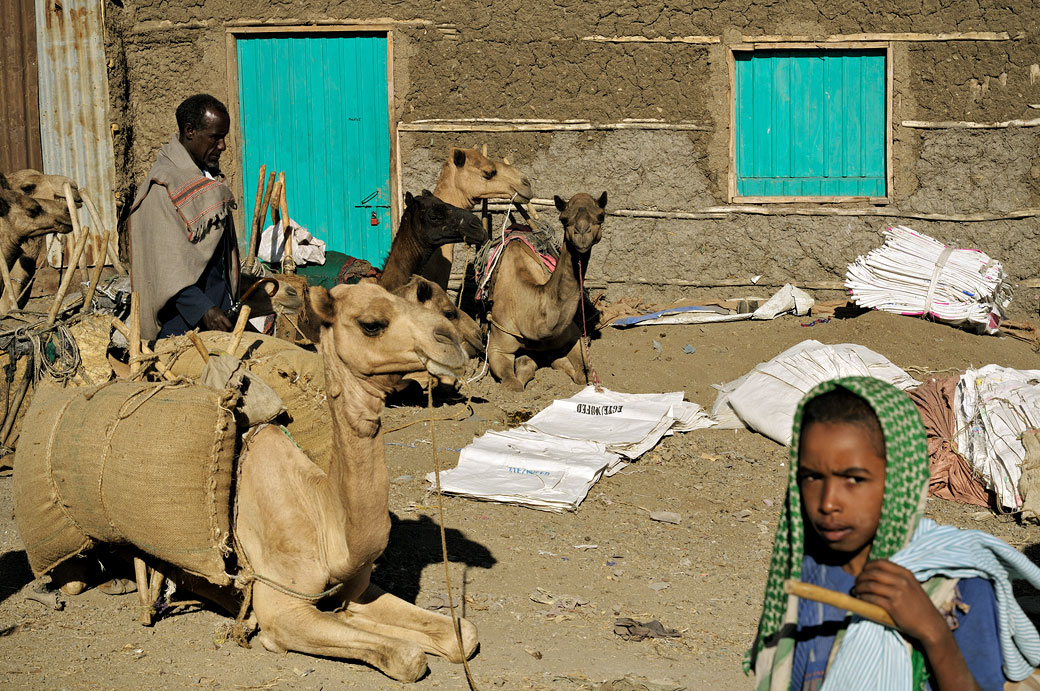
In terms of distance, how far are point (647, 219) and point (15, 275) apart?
19.5 ft

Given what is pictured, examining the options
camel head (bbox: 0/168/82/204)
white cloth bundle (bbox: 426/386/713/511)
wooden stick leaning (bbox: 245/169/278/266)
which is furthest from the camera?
wooden stick leaning (bbox: 245/169/278/266)

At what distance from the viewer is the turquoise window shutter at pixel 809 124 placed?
11242 millimetres

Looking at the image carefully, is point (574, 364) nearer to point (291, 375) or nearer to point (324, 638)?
point (291, 375)

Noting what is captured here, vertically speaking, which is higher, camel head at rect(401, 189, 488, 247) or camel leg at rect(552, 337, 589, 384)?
camel head at rect(401, 189, 488, 247)

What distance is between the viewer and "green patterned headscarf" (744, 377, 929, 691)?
2211mm

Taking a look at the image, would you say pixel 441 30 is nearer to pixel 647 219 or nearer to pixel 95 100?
pixel 647 219

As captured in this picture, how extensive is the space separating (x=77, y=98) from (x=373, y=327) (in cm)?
871

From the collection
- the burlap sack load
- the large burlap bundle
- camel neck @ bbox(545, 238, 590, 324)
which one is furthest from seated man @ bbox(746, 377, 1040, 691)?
camel neck @ bbox(545, 238, 590, 324)

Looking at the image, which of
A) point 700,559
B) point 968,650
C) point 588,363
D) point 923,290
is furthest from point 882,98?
point 968,650

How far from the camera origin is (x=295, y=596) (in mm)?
4539

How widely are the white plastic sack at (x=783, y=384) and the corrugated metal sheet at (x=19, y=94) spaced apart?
7622 millimetres

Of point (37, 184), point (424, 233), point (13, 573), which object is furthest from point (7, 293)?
point (424, 233)

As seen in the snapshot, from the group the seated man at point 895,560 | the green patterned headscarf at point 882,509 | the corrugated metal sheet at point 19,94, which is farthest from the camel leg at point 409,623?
the corrugated metal sheet at point 19,94

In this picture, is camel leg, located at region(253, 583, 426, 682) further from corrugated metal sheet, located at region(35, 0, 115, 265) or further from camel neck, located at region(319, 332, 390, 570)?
corrugated metal sheet, located at region(35, 0, 115, 265)
